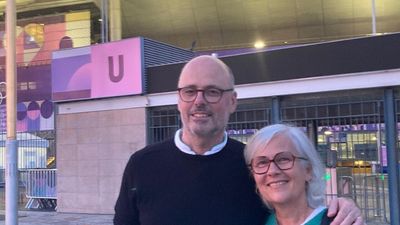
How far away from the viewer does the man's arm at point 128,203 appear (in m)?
2.62

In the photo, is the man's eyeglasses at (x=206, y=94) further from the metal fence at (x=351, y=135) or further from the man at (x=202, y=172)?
the metal fence at (x=351, y=135)

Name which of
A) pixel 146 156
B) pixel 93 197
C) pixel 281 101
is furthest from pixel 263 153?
pixel 93 197

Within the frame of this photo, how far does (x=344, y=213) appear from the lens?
6.93ft

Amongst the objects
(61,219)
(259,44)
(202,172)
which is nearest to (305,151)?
(202,172)

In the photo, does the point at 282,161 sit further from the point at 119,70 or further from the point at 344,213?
the point at 119,70

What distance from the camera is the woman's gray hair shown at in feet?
7.25

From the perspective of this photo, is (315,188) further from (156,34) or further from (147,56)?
(156,34)

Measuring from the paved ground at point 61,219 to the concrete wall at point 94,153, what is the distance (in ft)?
0.83

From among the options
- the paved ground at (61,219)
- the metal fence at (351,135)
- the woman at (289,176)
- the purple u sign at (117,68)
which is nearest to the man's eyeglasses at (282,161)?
the woman at (289,176)

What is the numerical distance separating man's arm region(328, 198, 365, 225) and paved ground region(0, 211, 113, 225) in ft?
32.1

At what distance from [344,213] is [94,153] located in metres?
11.4

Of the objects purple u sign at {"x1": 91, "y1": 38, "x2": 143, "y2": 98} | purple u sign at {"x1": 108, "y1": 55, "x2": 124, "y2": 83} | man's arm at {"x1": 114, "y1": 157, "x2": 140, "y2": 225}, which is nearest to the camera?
man's arm at {"x1": 114, "y1": 157, "x2": 140, "y2": 225}

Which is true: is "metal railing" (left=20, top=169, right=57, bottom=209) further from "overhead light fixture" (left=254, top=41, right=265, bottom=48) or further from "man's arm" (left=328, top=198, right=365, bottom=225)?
"overhead light fixture" (left=254, top=41, right=265, bottom=48)

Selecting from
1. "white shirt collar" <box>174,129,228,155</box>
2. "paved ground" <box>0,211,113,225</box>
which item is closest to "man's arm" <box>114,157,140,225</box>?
"white shirt collar" <box>174,129,228,155</box>
